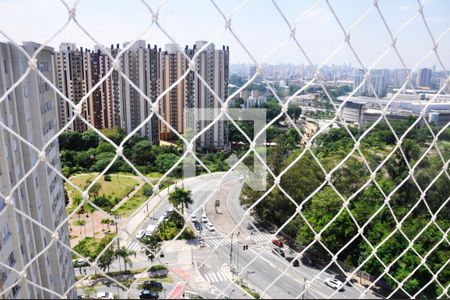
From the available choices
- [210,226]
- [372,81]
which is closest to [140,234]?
[210,226]

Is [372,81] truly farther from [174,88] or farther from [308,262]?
[174,88]

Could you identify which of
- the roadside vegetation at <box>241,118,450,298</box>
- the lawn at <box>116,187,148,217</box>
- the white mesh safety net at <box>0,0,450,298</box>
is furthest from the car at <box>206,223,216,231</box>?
the lawn at <box>116,187,148,217</box>

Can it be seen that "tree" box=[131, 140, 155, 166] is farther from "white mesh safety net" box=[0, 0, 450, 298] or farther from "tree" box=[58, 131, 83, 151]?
"tree" box=[58, 131, 83, 151]

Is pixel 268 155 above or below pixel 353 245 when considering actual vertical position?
above

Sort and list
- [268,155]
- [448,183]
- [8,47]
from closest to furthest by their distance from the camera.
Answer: [8,47], [448,183], [268,155]

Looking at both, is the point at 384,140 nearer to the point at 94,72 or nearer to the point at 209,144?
the point at 209,144

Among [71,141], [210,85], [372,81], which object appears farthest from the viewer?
[71,141]

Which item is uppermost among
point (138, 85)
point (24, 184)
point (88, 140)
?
point (138, 85)

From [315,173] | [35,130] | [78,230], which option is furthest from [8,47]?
[78,230]
